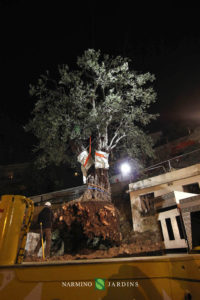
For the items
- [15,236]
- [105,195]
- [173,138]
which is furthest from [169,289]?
[173,138]

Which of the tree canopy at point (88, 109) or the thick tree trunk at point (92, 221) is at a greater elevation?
the tree canopy at point (88, 109)

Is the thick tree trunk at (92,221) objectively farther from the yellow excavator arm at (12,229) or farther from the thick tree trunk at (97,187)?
the yellow excavator arm at (12,229)

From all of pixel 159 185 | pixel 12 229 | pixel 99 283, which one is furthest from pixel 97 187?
pixel 99 283

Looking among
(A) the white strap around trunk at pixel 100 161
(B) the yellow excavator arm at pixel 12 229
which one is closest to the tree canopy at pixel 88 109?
(A) the white strap around trunk at pixel 100 161

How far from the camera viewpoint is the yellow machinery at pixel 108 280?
229cm

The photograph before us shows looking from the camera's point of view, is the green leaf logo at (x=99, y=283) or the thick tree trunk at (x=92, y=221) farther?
the thick tree trunk at (x=92, y=221)

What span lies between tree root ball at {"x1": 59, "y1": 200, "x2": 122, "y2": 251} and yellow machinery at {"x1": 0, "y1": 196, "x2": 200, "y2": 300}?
726 cm

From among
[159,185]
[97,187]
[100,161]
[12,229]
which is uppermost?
[100,161]

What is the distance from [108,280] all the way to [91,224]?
760 cm

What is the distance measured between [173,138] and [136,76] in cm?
1424

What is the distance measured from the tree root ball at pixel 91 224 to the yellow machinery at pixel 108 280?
286 inches

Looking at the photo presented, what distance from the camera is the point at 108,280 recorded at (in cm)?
237

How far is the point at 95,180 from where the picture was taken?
11734 mm

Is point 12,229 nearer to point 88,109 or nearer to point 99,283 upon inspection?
point 99,283
